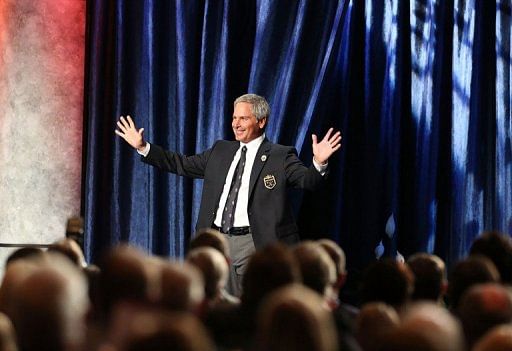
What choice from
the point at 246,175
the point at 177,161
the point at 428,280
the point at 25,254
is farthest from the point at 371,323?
the point at 177,161

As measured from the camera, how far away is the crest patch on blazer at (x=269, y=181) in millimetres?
4875

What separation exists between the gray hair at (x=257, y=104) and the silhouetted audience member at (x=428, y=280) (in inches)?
89.0

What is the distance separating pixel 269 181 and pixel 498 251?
1.93m

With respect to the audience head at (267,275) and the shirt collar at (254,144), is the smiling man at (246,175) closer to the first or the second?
the shirt collar at (254,144)

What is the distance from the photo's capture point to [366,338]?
7.13 ft

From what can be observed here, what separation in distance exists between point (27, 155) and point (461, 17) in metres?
2.33

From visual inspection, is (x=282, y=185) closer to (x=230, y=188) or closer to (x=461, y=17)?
(x=230, y=188)

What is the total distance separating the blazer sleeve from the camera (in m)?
5.08

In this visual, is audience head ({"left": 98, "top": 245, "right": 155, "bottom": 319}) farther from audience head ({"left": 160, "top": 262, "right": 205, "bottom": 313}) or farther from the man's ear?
the man's ear

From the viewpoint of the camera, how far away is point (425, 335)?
1546 millimetres


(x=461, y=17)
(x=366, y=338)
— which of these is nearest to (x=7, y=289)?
(x=366, y=338)

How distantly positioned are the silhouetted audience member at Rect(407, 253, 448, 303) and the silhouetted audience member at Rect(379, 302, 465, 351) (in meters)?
1.16

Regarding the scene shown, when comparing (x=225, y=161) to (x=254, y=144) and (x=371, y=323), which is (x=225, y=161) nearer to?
(x=254, y=144)

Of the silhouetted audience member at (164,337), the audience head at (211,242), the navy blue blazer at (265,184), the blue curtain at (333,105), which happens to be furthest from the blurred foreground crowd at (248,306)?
the blue curtain at (333,105)
